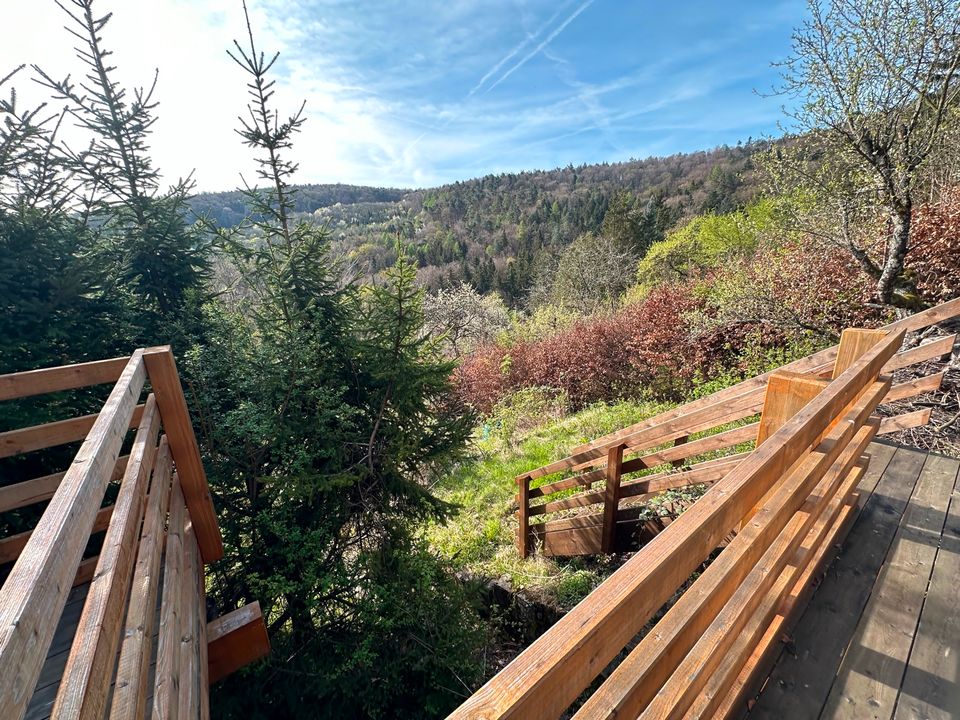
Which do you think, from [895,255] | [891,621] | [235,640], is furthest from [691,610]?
[895,255]

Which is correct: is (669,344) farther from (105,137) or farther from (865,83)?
(105,137)

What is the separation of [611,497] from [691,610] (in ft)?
8.19

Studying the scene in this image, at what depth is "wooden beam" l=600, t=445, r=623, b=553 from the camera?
3287mm

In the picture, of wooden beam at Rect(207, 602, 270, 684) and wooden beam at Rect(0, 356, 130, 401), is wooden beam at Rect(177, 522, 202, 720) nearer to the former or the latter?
wooden beam at Rect(207, 602, 270, 684)

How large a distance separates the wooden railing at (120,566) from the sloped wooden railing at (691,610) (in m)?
0.73

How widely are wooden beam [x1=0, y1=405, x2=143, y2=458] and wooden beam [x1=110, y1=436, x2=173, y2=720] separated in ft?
2.36

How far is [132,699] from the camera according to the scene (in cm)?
105

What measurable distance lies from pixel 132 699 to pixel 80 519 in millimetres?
501

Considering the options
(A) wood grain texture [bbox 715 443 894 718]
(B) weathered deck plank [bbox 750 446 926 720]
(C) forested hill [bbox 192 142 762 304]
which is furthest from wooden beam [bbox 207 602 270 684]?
(C) forested hill [bbox 192 142 762 304]

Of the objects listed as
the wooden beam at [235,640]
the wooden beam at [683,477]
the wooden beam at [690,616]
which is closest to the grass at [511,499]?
the wooden beam at [683,477]

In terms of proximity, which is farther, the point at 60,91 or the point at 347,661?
the point at 60,91

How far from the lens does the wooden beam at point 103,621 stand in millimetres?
782

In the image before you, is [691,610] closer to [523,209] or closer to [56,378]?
[56,378]

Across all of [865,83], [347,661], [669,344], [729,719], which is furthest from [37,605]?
[669,344]
